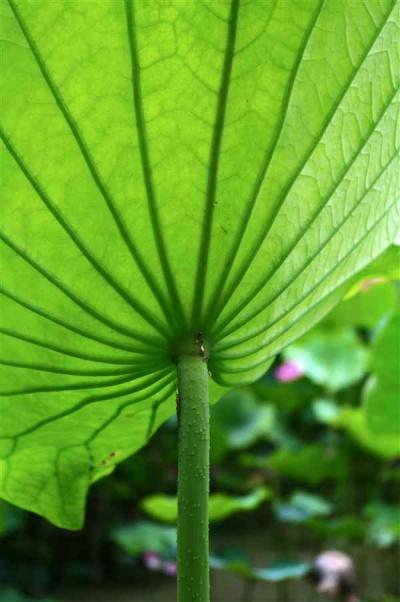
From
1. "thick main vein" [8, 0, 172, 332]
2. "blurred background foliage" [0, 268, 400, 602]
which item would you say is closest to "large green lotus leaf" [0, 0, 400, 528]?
"thick main vein" [8, 0, 172, 332]

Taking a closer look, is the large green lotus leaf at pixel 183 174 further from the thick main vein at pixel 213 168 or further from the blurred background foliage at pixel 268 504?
the blurred background foliage at pixel 268 504

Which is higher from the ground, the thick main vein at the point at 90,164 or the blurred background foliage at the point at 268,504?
the blurred background foliage at the point at 268,504

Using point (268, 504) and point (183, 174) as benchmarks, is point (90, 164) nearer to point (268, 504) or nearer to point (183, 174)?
point (183, 174)

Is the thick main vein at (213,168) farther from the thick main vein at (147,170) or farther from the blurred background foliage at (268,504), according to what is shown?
the blurred background foliage at (268,504)

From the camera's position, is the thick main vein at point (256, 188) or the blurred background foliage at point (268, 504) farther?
the blurred background foliage at point (268, 504)

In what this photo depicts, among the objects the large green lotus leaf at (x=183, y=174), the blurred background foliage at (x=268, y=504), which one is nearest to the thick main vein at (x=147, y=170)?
the large green lotus leaf at (x=183, y=174)

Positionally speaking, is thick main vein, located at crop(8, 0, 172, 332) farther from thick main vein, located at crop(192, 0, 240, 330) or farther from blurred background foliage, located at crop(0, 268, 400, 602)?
blurred background foliage, located at crop(0, 268, 400, 602)

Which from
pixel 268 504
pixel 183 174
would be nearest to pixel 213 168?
pixel 183 174
